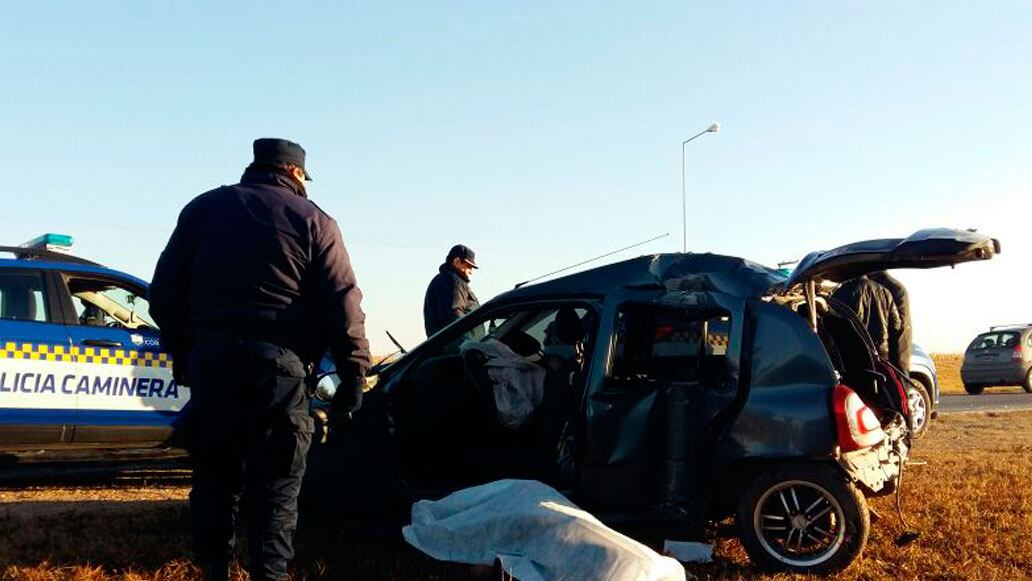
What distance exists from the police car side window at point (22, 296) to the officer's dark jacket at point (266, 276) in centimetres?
357

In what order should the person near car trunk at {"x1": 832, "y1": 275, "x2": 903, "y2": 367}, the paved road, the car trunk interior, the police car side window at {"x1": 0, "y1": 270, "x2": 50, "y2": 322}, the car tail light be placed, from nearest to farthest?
the car tail light
the car trunk interior
the police car side window at {"x1": 0, "y1": 270, "x2": 50, "y2": 322}
the person near car trunk at {"x1": 832, "y1": 275, "x2": 903, "y2": 367}
the paved road

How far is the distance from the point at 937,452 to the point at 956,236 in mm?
5484

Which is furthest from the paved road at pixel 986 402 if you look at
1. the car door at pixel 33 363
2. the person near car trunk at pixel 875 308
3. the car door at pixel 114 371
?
the car door at pixel 33 363

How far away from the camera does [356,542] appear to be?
5.05 metres

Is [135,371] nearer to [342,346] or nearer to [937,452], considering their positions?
Answer: [342,346]

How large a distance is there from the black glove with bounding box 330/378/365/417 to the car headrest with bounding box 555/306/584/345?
5.81ft

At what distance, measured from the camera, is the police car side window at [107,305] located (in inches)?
279

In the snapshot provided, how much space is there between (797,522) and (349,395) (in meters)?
2.27

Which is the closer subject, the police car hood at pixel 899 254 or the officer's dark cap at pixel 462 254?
the police car hood at pixel 899 254

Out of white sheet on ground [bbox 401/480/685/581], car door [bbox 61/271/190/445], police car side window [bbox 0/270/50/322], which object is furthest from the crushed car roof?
police car side window [bbox 0/270/50/322]

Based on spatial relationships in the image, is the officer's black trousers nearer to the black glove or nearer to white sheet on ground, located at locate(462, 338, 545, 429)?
the black glove

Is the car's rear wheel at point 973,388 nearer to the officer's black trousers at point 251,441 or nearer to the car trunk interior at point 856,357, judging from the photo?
the car trunk interior at point 856,357

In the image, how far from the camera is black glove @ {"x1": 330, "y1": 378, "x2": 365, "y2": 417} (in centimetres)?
376

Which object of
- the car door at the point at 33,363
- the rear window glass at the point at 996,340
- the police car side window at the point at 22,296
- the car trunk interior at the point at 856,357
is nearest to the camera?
the car trunk interior at the point at 856,357
